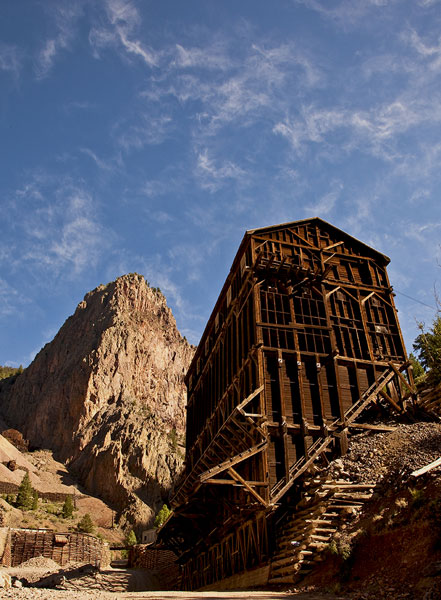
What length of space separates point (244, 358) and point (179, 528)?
14640 mm

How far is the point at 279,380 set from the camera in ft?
90.1

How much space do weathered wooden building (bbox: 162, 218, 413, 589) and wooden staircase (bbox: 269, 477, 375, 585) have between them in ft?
5.32

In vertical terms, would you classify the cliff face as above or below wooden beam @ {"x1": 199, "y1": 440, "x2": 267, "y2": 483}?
above

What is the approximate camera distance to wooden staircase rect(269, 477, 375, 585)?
59.1 ft

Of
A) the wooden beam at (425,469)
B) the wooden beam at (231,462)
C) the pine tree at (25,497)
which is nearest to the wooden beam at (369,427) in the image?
the wooden beam at (231,462)

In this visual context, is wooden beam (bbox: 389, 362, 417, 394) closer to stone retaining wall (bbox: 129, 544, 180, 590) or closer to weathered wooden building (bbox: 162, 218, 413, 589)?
weathered wooden building (bbox: 162, 218, 413, 589)

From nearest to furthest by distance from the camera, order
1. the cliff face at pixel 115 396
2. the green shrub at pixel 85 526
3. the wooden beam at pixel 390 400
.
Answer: the wooden beam at pixel 390 400 → the green shrub at pixel 85 526 → the cliff face at pixel 115 396

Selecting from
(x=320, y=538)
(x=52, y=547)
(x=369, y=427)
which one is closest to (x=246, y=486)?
(x=320, y=538)

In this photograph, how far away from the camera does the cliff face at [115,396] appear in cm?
10038

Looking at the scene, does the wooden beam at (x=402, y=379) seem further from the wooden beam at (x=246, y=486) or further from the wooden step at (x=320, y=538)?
the wooden step at (x=320, y=538)

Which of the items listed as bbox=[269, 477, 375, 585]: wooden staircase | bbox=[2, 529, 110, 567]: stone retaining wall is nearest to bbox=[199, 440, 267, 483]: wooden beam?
bbox=[269, 477, 375, 585]: wooden staircase

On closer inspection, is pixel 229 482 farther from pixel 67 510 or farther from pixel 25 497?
pixel 67 510

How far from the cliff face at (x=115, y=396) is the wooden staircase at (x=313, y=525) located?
256ft

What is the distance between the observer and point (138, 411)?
120562mm
